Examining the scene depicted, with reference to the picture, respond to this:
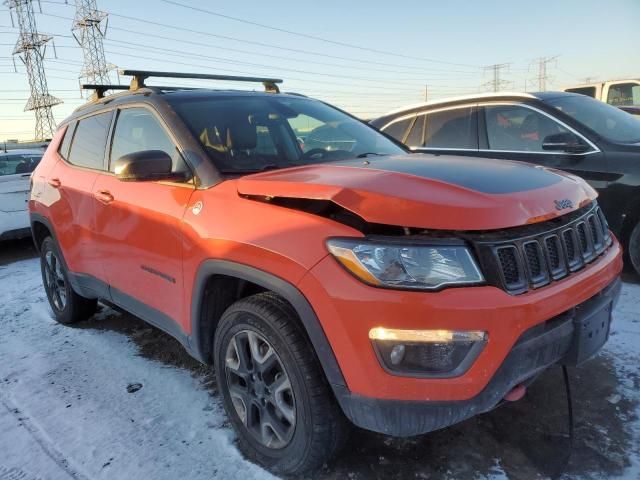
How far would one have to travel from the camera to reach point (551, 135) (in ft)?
16.0

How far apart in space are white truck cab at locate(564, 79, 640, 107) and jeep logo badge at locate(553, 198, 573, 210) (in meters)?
11.5

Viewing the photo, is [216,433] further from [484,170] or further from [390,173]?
[484,170]

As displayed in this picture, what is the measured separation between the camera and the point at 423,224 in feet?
6.33

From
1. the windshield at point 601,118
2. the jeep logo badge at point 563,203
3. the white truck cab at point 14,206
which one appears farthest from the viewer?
the white truck cab at point 14,206

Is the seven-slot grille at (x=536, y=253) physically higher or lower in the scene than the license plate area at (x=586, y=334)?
higher

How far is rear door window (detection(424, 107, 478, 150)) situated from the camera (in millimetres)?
5615

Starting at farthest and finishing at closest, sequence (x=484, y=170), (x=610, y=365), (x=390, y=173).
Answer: (x=610, y=365) → (x=484, y=170) → (x=390, y=173)

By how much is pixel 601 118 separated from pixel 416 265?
4.31m

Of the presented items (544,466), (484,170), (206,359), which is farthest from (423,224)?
(206,359)

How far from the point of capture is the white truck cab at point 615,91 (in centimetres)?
1217

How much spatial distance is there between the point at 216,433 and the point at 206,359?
38cm

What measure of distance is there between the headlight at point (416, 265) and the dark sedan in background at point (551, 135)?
343 cm

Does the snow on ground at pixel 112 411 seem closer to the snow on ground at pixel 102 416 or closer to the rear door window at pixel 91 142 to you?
the snow on ground at pixel 102 416

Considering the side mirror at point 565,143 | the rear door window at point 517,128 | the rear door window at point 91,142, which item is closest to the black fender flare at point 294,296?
the rear door window at point 91,142
